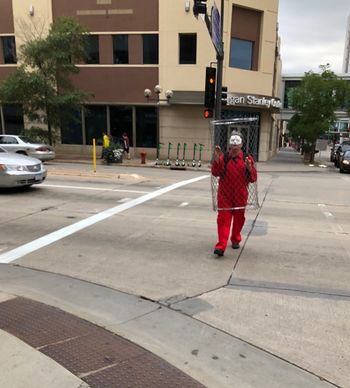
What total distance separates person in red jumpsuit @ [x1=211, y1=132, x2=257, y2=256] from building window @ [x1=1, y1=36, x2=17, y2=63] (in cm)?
2486

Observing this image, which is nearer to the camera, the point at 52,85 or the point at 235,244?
the point at 235,244

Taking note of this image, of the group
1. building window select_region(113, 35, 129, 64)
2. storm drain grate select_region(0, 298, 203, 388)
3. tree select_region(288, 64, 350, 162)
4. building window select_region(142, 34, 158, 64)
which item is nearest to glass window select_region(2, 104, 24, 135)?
building window select_region(113, 35, 129, 64)

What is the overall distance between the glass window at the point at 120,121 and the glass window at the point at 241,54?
704 centimetres

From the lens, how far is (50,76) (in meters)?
22.9

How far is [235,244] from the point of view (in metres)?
6.28

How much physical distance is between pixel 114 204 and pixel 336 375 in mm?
7338

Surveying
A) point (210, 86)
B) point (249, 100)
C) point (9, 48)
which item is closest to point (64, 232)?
point (210, 86)

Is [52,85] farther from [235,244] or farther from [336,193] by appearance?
[235,244]

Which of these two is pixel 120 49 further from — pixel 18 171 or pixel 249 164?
pixel 249 164

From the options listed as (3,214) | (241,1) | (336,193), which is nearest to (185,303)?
(3,214)

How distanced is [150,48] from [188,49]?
2.27 meters

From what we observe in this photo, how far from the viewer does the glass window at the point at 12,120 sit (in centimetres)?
2725

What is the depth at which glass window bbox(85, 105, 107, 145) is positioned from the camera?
2633 cm

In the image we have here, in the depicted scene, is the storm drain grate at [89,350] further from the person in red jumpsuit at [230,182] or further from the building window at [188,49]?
the building window at [188,49]
